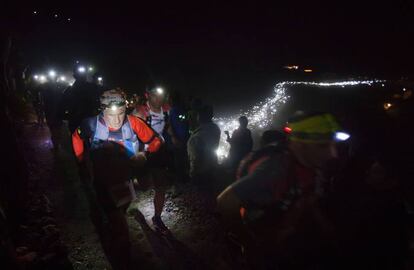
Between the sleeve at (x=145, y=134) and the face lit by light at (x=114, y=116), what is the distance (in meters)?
0.18

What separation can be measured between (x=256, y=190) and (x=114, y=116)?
2.66 meters

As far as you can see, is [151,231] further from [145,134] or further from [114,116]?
[114,116]

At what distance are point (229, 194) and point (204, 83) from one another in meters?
53.4

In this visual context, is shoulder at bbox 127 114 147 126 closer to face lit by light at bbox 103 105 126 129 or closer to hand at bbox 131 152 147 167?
face lit by light at bbox 103 105 126 129

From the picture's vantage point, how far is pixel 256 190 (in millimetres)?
2260

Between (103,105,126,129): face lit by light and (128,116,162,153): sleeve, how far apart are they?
6.9 inches

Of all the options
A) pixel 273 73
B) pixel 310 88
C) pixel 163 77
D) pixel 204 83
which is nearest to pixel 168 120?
pixel 310 88

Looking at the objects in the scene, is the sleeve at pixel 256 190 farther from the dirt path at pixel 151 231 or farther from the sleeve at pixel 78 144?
the sleeve at pixel 78 144

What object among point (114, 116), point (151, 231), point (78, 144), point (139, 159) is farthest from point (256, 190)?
point (151, 231)

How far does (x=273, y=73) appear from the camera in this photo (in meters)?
48.0

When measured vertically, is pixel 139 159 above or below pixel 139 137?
below

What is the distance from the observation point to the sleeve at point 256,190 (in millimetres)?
2260

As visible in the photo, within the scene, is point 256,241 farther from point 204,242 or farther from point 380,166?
point 204,242

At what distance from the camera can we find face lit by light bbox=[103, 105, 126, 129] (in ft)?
13.9
